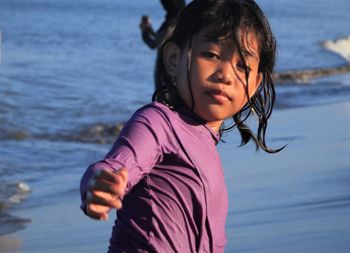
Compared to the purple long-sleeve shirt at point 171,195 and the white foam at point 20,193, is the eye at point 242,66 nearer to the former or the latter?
the purple long-sleeve shirt at point 171,195

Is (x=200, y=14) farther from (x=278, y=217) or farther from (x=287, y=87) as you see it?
(x=287, y=87)

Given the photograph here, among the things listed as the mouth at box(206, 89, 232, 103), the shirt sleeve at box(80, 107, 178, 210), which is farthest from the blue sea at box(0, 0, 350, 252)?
the shirt sleeve at box(80, 107, 178, 210)

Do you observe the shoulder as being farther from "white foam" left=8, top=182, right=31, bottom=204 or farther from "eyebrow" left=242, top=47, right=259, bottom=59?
"white foam" left=8, top=182, right=31, bottom=204

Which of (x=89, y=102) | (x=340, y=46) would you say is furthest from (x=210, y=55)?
(x=340, y=46)

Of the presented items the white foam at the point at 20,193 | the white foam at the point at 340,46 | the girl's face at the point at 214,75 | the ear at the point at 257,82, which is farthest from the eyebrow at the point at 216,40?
the white foam at the point at 340,46

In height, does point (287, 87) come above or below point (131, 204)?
below

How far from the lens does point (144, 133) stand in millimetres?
2850

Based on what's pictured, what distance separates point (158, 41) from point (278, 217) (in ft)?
19.7

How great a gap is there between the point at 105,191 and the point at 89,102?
37.6 feet

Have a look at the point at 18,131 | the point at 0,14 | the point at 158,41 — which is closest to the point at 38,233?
the point at 18,131

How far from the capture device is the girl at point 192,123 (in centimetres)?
300

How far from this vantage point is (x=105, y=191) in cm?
234

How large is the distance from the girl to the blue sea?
6.99ft

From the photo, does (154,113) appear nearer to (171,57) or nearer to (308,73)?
(171,57)
